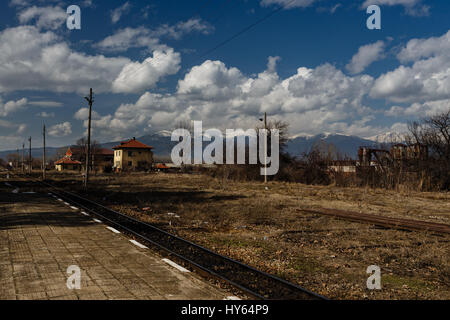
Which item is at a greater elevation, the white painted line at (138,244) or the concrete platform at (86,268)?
the concrete platform at (86,268)

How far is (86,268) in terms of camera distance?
6.93m

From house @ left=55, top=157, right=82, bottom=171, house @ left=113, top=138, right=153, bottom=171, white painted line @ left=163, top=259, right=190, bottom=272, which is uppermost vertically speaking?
house @ left=113, top=138, right=153, bottom=171

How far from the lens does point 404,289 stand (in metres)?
6.50

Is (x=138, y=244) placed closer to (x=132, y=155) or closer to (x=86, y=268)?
(x=86, y=268)

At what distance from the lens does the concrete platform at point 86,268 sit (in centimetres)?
556

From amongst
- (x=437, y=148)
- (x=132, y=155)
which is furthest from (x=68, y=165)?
(x=437, y=148)

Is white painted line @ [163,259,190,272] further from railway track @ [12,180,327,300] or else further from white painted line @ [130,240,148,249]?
white painted line @ [130,240,148,249]

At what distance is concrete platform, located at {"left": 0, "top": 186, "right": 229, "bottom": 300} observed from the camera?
5559mm

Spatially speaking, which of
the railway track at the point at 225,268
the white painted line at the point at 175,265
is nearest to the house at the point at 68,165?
the railway track at the point at 225,268

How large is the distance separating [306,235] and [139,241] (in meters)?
5.74

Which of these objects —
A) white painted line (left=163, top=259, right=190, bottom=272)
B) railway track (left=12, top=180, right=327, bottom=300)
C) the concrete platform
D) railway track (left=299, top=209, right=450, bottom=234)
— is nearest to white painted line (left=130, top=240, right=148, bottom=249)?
the concrete platform

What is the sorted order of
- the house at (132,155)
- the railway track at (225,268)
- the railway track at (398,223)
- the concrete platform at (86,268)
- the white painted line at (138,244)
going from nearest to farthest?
the concrete platform at (86,268) → the railway track at (225,268) → the white painted line at (138,244) → the railway track at (398,223) → the house at (132,155)

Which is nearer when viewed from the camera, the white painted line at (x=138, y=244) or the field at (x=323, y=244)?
the field at (x=323, y=244)

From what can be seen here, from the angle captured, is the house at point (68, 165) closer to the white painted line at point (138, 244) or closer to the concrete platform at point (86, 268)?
the concrete platform at point (86, 268)
